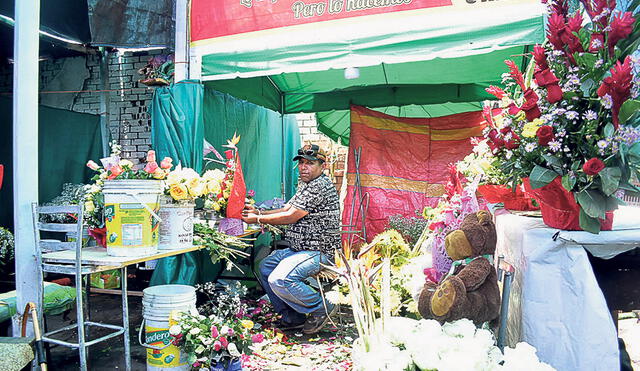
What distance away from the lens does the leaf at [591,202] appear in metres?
1.59

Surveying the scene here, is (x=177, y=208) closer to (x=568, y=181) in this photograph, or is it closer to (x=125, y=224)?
(x=125, y=224)

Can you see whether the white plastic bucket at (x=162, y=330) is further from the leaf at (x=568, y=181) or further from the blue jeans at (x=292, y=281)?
the leaf at (x=568, y=181)

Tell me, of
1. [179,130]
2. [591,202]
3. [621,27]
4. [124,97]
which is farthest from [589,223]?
[124,97]

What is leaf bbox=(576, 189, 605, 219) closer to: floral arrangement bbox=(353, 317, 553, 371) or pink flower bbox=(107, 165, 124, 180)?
floral arrangement bbox=(353, 317, 553, 371)

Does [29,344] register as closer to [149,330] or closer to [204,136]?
[149,330]

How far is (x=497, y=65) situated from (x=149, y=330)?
4.96 meters

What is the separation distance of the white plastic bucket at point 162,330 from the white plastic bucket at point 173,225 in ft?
1.13

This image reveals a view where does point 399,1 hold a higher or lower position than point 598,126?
higher

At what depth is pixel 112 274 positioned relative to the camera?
5.10 m

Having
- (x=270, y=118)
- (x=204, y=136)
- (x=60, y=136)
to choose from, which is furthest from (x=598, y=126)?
(x=60, y=136)

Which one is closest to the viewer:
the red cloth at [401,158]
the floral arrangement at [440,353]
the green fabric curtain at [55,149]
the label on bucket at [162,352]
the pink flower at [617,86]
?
the floral arrangement at [440,353]

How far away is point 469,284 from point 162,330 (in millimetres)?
2044

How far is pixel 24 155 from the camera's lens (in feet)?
8.89

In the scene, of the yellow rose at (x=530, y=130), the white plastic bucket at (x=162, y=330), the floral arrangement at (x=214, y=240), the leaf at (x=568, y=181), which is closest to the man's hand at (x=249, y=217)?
the floral arrangement at (x=214, y=240)
